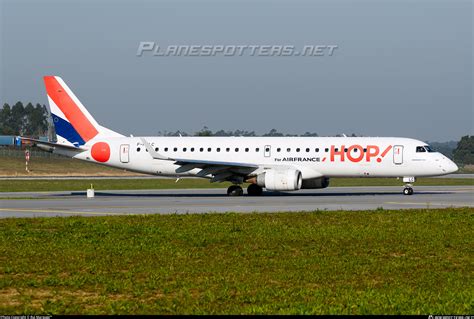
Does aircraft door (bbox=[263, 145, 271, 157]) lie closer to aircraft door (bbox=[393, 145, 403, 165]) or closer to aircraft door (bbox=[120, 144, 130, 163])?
aircraft door (bbox=[393, 145, 403, 165])

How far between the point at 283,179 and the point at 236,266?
2712 cm

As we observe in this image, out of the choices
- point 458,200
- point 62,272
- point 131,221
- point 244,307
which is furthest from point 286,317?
point 458,200

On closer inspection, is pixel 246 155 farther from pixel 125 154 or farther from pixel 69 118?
pixel 69 118

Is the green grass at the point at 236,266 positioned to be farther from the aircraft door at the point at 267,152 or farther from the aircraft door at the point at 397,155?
the aircraft door at the point at 267,152

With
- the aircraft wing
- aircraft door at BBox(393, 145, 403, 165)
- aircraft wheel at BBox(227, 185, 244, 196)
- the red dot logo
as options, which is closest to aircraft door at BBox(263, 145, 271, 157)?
the aircraft wing

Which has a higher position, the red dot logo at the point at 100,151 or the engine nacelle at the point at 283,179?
the red dot logo at the point at 100,151

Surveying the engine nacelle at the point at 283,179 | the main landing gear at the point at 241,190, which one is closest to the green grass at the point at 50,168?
the main landing gear at the point at 241,190

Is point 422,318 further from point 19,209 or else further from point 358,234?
point 19,209

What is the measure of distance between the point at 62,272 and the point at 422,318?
25.9ft

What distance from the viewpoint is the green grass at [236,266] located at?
1366 centimetres

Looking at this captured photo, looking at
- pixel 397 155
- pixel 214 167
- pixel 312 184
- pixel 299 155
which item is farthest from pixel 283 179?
pixel 397 155

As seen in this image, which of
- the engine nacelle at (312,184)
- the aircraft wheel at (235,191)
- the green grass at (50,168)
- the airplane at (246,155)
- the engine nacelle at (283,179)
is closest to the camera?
the engine nacelle at (283,179)

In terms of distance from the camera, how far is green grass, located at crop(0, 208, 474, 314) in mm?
13656

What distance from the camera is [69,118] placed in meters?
50.9
